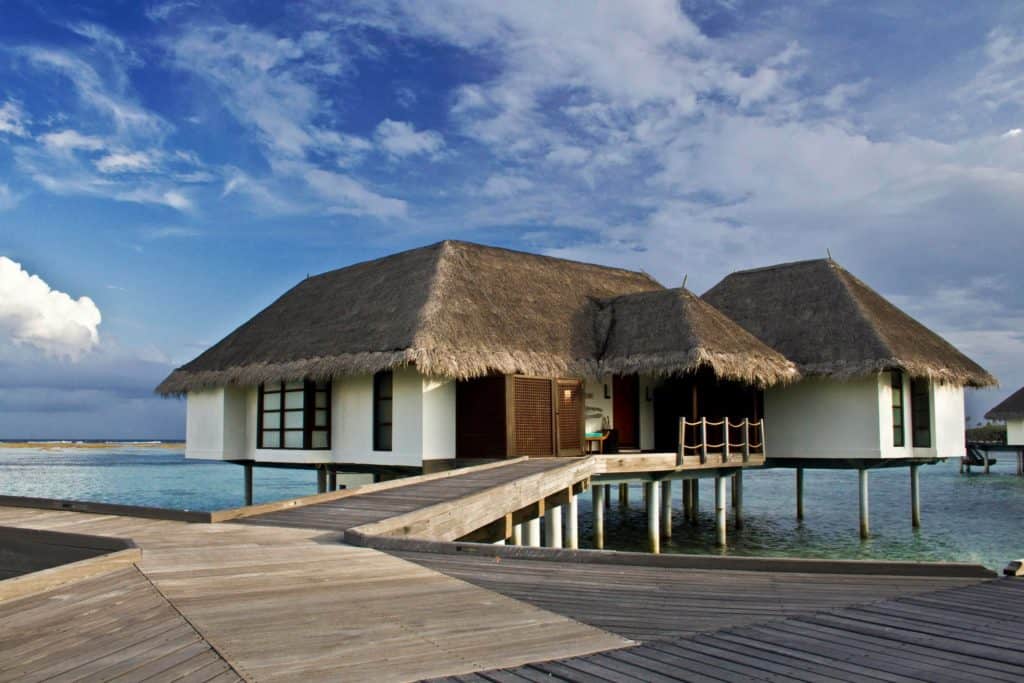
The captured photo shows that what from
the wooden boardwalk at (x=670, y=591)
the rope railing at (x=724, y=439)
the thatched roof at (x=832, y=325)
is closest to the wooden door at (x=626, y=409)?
the rope railing at (x=724, y=439)

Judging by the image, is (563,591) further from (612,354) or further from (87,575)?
(612,354)

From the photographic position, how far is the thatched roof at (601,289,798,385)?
15.4 m

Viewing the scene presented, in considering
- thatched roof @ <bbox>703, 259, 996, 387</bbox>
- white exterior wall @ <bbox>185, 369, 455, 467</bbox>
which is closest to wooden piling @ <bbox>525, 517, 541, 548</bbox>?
white exterior wall @ <bbox>185, 369, 455, 467</bbox>

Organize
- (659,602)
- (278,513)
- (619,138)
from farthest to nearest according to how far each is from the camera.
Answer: (619,138) → (278,513) → (659,602)

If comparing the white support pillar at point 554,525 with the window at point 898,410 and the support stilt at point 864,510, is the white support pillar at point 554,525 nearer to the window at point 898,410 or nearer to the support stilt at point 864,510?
the window at point 898,410

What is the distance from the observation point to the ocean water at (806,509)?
1798cm

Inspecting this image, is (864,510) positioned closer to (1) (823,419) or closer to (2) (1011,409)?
(1) (823,419)

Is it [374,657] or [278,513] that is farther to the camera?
[278,513]

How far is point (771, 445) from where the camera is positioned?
1869 centimetres

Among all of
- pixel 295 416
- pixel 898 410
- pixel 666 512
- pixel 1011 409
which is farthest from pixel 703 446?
pixel 1011 409

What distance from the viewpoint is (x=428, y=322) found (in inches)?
582

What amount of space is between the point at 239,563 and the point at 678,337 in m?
11.6

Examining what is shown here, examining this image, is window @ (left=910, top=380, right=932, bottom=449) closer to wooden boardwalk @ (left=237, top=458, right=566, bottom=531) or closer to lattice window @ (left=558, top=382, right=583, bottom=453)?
lattice window @ (left=558, top=382, right=583, bottom=453)

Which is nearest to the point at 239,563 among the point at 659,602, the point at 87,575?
the point at 87,575
